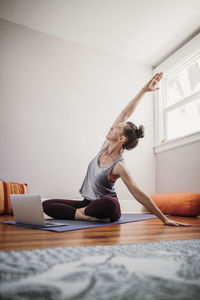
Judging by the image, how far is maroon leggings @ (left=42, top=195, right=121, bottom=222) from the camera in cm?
206

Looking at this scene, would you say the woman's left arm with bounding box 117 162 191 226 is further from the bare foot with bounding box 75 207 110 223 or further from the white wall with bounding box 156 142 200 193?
the white wall with bounding box 156 142 200 193

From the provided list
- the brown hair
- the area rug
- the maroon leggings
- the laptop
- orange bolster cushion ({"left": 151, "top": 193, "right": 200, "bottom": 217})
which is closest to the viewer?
the area rug

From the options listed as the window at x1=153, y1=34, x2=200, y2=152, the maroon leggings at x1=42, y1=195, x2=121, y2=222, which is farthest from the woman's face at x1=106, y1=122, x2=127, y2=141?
the window at x1=153, y1=34, x2=200, y2=152

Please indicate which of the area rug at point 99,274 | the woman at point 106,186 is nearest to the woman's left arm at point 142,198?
the woman at point 106,186

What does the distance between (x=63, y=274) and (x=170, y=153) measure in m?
4.00

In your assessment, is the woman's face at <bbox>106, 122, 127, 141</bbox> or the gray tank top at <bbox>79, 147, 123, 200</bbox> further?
the woman's face at <bbox>106, 122, 127, 141</bbox>

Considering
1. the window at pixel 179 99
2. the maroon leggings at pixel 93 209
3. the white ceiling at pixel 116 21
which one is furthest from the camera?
the window at pixel 179 99

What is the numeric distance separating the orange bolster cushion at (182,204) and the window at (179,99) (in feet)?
3.07

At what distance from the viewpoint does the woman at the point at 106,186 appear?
2.06 metres

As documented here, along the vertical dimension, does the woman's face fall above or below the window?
below

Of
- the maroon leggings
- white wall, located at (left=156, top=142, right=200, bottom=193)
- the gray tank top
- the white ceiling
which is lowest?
the maroon leggings

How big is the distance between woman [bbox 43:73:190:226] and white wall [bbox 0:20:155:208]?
1.46 m

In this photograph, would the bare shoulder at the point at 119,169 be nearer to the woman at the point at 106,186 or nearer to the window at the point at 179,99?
the woman at the point at 106,186

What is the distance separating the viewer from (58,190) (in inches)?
155
